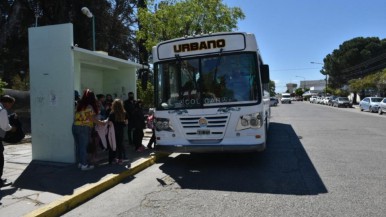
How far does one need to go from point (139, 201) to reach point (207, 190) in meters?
1.26

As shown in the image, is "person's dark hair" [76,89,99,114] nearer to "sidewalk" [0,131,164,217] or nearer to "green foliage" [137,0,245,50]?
"sidewalk" [0,131,164,217]

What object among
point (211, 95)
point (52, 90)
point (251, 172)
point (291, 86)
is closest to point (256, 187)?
point (251, 172)

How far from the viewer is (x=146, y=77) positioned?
826 inches

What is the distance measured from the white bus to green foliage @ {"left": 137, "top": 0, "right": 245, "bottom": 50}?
1068 cm

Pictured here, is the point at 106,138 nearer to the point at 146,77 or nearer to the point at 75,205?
the point at 75,205

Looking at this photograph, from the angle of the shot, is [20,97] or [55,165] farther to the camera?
[20,97]

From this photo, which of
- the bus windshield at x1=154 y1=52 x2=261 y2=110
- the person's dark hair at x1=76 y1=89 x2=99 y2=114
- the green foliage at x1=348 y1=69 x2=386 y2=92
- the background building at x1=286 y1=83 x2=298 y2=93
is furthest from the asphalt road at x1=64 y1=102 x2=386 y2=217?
the background building at x1=286 y1=83 x2=298 y2=93

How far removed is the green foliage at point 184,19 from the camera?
64.0ft

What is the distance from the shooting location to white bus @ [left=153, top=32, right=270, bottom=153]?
819cm

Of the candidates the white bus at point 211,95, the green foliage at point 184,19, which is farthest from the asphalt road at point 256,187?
the green foliage at point 184,19

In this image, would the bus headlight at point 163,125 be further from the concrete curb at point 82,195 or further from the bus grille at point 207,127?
the concrete curb at point 82,195

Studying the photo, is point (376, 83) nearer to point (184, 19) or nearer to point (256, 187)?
point (184, 19)

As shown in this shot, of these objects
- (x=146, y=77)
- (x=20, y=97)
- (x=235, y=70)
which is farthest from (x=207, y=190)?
(x=146, y=77)

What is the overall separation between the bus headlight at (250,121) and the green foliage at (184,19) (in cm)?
1180
